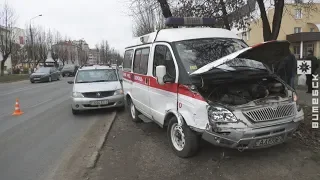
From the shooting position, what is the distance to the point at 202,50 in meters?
5.60

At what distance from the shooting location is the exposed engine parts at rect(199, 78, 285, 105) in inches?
192

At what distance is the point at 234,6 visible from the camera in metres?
9.94

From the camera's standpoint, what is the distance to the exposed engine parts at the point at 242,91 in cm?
487

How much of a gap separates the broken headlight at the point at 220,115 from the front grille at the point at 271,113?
222 millimetres

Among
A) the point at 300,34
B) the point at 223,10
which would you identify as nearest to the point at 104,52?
the point at 300,34

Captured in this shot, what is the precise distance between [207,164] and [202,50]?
6.76 ft

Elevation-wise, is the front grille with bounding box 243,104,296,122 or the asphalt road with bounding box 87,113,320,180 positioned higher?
the front grille with bounding box 243,104,296,122

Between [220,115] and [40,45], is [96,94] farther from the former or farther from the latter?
[40,45]

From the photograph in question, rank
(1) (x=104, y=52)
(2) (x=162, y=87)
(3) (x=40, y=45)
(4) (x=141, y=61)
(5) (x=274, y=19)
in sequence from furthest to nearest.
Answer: (1) (x=104, y=52) < (3) (x=40, y=45) < (5) (x=274, y=19) < (4) (x=141, y=61) < (2) (x=162, y=87)

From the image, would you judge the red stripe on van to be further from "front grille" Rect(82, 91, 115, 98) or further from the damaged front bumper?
"front grille" Rect(82, 91, 115, 98)

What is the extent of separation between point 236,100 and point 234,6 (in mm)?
5991

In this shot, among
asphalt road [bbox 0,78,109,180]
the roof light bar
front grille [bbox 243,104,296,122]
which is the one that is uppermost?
the roof light bar

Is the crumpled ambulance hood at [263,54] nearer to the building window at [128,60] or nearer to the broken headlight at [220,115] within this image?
the broken headlight at [220,115]

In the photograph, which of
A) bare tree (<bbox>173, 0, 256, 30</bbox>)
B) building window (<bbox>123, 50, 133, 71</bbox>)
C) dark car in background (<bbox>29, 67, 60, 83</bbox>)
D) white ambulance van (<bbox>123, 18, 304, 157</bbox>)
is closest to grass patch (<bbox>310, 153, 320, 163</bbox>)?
Result: white ambulance van (<bbox>123, 18, 304, 157</bbox>)
